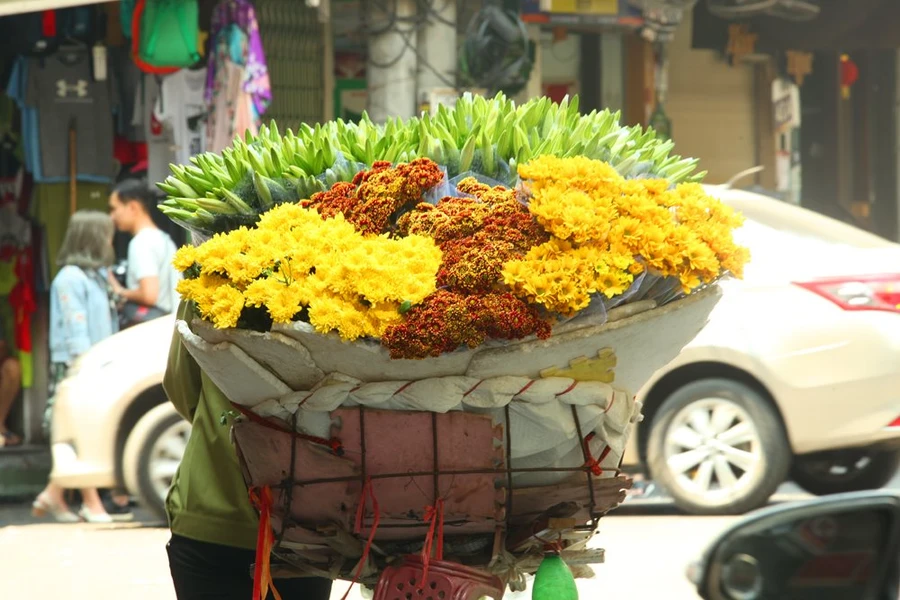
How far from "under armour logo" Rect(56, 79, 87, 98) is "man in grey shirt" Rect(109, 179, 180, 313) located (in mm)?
1892

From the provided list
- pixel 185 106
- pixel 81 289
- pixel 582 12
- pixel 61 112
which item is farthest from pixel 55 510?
pixel 582 12

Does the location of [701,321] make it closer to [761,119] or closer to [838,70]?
[761,119]

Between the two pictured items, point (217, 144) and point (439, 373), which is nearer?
point (439, 373)

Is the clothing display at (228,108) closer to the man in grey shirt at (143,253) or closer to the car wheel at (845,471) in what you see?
the man in grey shirt at (143,253)

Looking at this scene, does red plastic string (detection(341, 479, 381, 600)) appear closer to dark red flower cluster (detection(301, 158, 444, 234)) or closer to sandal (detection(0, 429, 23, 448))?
dark red flower cluster (detection(301, 158, 444, 234))

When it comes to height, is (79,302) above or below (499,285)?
below

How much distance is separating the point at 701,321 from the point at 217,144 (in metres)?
7.76

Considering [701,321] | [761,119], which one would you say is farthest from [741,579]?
[761,119]

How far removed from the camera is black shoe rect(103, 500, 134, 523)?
827cm

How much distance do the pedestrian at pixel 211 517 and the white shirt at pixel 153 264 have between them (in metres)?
5.98

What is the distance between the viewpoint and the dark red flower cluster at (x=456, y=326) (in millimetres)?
2070

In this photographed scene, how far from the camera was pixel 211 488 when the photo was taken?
275 cm

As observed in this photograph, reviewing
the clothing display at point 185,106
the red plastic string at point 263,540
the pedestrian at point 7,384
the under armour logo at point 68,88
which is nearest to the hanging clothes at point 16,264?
the pedestrian at point 7,384

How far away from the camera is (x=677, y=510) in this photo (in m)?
7.83
